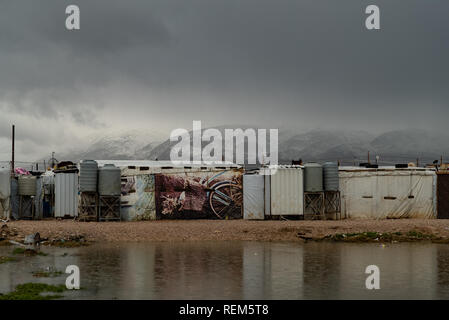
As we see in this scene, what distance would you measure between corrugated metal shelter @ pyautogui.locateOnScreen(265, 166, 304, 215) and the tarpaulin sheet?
2683 millimetres

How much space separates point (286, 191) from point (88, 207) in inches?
418

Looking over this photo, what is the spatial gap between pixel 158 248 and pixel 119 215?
30.4ft

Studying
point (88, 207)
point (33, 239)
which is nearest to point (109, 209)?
point (88, 207)

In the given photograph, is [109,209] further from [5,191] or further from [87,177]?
[5,191]

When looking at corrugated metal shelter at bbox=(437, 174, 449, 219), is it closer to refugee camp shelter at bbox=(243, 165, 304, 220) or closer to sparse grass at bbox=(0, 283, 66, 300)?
refugee camp shelter at bbox=(243, 165, 304, 220)

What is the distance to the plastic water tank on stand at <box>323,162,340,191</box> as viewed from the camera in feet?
95.2

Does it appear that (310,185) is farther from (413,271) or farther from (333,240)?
(413,271)

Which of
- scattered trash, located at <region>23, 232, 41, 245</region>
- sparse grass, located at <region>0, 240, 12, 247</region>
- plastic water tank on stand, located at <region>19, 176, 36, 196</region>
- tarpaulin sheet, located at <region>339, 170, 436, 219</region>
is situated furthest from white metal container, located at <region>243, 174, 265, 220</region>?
sparse grass, located at <region>0, 240, 12, 247</region>

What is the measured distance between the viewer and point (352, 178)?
30000 millimetres

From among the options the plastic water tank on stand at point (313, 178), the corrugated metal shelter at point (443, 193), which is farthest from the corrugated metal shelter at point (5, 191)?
the corrugated metal shelter at point (443, 193)

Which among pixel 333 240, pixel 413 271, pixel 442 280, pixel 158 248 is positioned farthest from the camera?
pixel 333 240

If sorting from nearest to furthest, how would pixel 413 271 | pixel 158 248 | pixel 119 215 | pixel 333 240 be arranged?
pixel 413 271, pixel 158 248, pixel 333 240, pixel 119 215

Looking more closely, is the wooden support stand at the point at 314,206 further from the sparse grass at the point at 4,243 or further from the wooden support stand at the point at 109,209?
the sparse grass at the point at 4,243
